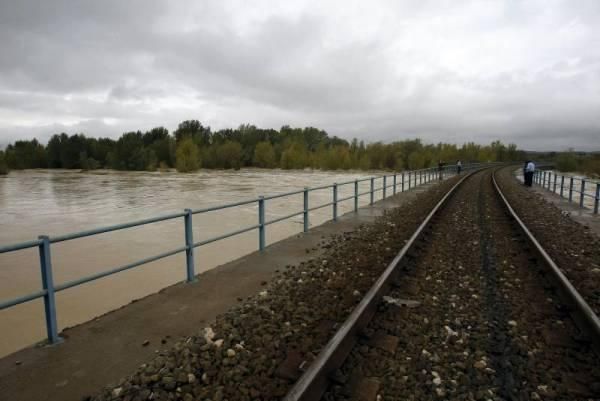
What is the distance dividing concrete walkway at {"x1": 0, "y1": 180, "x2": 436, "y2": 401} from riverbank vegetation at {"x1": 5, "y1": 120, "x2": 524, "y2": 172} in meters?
83.4

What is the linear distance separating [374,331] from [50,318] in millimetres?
3200

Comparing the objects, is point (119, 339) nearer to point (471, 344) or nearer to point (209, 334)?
point (209, 334)

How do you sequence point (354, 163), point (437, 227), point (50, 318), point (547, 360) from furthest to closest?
point (354, 163) < point (437, 227) < point (50, 318) < point (547, 360)

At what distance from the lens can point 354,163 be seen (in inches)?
3866

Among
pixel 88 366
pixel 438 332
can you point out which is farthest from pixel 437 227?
pixel 88 366

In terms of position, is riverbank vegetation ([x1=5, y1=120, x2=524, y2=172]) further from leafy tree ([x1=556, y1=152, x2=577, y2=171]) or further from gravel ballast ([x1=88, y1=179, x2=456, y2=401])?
gravel ballast ([x1=88, y1=179, x2=456, y2=401])

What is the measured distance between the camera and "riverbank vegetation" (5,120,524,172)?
99375mm

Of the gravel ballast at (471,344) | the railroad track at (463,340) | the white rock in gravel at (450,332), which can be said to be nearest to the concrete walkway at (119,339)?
the railroad track at (463,340)

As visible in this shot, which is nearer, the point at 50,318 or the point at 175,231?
the point at 50,318

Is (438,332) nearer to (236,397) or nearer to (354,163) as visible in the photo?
(236,397)

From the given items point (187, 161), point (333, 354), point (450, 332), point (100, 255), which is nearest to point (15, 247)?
point (333, 354)

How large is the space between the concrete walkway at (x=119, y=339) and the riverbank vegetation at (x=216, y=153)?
8339 centimetres

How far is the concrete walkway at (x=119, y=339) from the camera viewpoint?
3065 mm

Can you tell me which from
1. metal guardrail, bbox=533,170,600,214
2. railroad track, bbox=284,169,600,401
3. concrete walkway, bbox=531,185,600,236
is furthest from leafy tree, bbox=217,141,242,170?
railroad track, bbox=284,169,600,401
